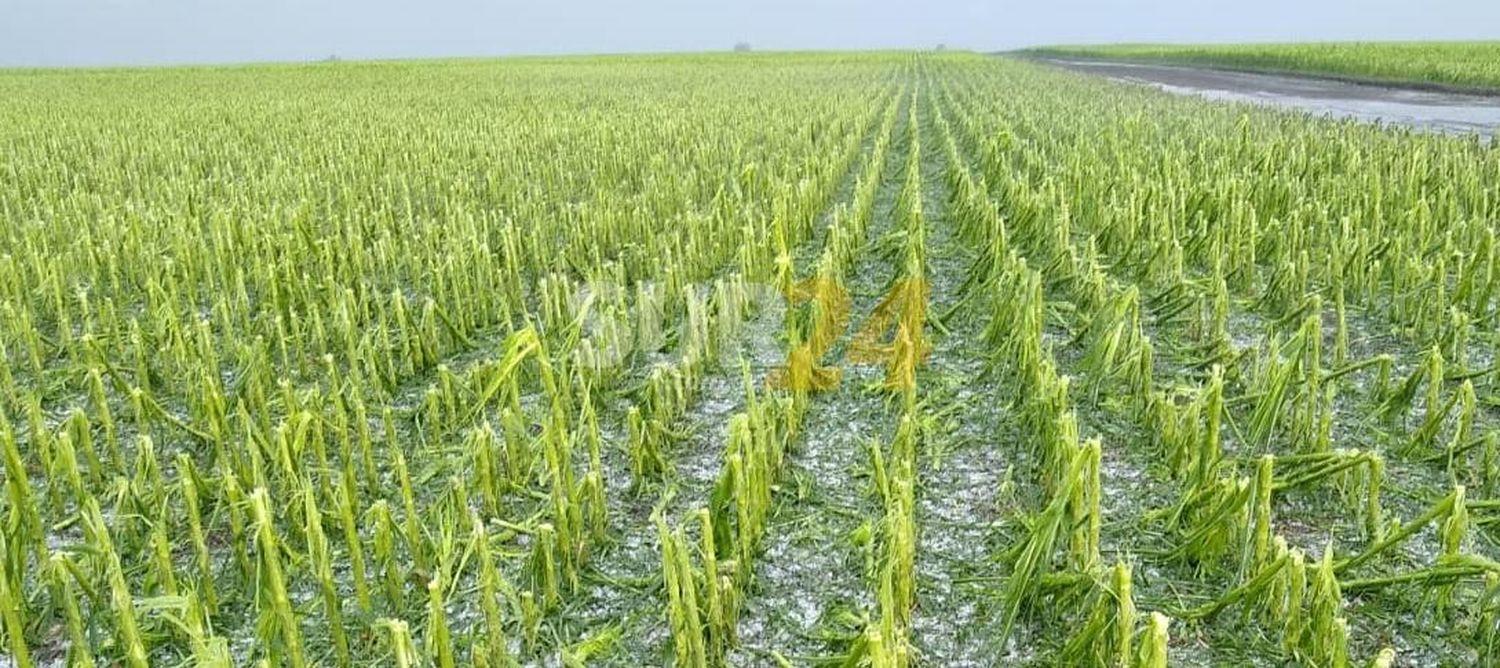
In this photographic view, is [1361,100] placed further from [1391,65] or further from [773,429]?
[773,429]

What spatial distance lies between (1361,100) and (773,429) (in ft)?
61.3

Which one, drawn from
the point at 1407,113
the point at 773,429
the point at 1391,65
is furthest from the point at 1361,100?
the point at 773,429

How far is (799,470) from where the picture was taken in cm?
285

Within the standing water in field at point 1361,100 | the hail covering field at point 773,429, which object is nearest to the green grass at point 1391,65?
the standing water in field at point 1361,100

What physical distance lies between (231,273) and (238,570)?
10.7 feet

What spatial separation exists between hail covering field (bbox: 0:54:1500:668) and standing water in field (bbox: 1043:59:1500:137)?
7.22 m

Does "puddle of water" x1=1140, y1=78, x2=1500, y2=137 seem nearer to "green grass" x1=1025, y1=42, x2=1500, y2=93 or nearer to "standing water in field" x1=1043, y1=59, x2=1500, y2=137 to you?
"standing water in field" x1=1043, y1=59, x2=1500, y2=137

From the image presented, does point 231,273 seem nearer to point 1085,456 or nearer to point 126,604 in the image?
point 126,604

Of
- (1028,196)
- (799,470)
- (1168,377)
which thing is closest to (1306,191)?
(1028,196)

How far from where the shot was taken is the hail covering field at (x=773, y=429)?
2.01 meters

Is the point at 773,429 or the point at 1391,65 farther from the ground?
the point at 1391,65

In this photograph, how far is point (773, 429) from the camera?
2730mm

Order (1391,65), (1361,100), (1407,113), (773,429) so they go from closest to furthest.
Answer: (773,429), (1407,113), (1361,100), (1391,65)

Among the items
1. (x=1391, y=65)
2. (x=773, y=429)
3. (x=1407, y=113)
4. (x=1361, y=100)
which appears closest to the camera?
(x=773, y=429)
